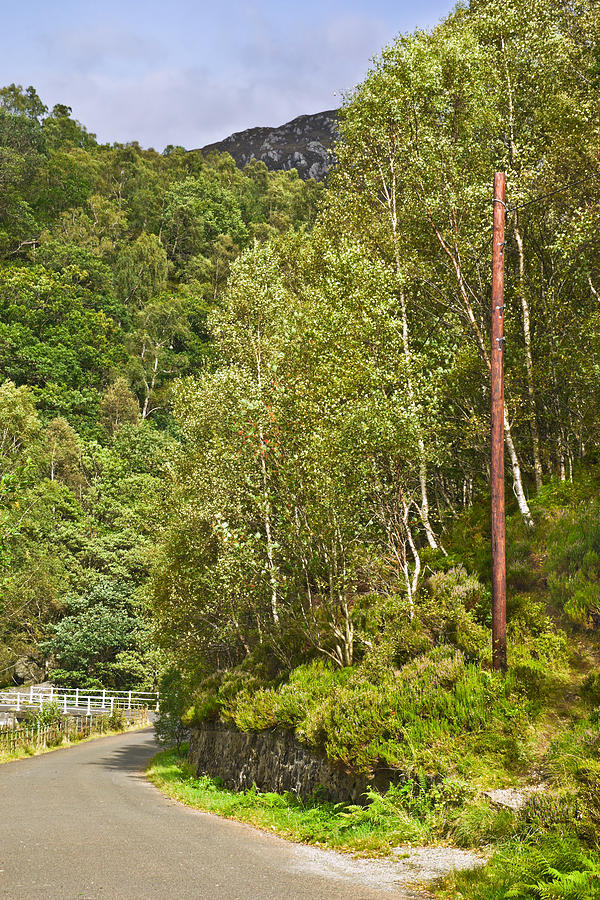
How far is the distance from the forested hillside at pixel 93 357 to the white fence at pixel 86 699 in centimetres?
175

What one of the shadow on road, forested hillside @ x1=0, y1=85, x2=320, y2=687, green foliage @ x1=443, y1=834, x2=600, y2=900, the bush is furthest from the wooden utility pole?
the shadow on road

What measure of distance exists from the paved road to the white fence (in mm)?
26530

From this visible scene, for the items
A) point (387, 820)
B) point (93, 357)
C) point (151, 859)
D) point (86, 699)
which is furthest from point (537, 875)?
point (93, 357)

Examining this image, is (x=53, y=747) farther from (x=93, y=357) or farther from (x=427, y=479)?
(x=93, y=357)

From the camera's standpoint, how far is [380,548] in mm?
15188

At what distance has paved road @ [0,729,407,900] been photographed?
6418mm

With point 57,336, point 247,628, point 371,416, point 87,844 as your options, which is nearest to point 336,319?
point 371,416

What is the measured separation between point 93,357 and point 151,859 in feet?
226

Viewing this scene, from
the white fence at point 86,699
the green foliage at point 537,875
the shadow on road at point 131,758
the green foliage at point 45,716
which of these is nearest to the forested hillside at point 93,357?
the white fence at point 86,699

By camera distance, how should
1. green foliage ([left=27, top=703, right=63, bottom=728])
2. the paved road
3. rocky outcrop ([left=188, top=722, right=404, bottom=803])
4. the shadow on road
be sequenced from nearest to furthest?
the paved road → rocky outcrop ([left=188, top=722, right=404, bottom=803]) → the shadow on road → green foliage ([left=27, top=703, right=63, bottom=728])

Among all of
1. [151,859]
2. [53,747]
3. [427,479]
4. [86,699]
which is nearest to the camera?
[151,859]

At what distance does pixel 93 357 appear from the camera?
236 ft

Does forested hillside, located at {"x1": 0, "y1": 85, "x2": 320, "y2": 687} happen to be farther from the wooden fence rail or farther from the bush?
the wooden fence rail

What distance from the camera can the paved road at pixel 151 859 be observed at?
6.42 m
